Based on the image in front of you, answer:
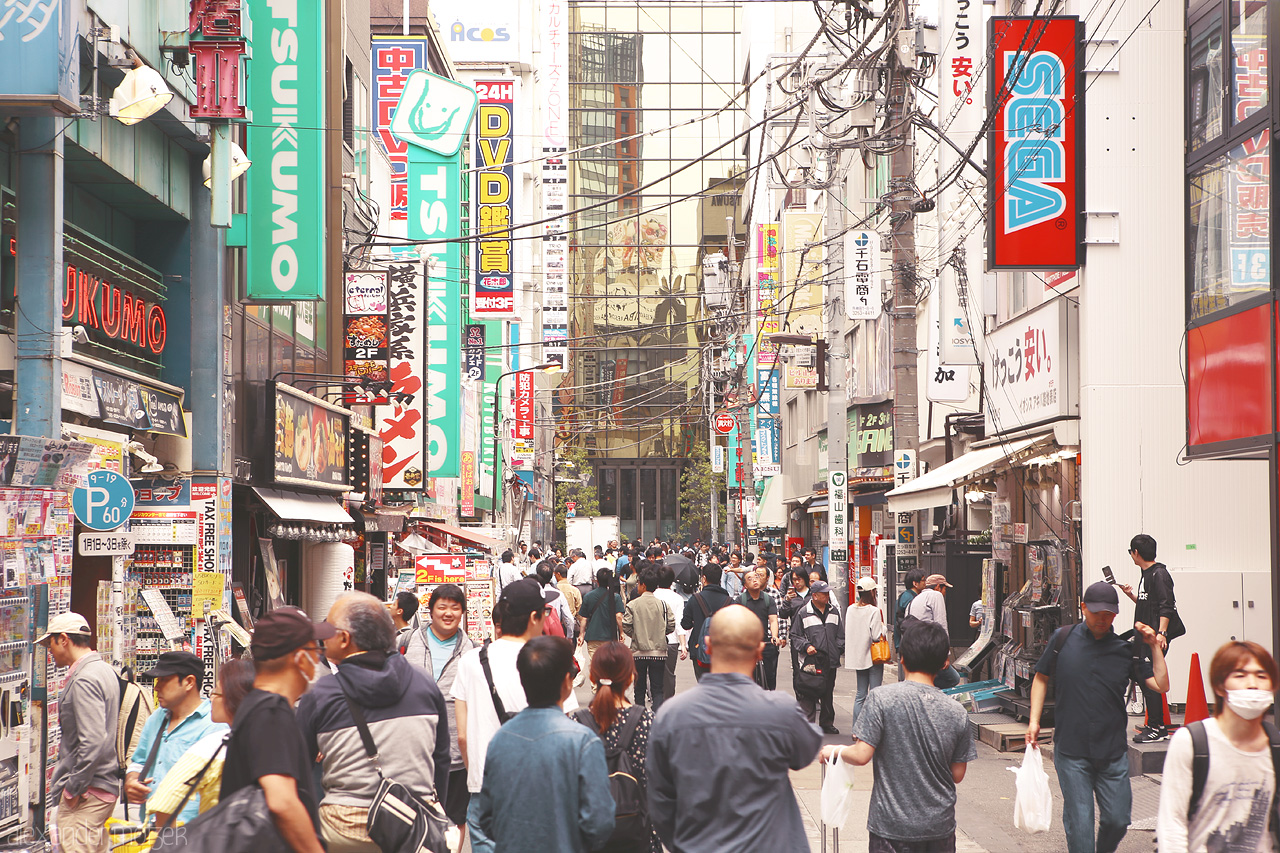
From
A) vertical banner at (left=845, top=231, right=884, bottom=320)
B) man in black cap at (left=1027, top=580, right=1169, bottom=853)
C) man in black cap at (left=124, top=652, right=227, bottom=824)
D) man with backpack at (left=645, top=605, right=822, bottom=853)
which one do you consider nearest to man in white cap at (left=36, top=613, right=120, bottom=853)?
man in black cap at (left=124, top=652, right=227, bottom=824)

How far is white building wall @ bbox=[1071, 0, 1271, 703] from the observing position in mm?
14734

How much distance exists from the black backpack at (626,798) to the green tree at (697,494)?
64992 mm

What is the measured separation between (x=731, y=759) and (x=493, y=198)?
26.6 meters

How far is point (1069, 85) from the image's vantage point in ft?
49.1

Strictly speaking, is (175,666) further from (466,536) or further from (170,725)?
(466,536)

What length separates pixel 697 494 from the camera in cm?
8038

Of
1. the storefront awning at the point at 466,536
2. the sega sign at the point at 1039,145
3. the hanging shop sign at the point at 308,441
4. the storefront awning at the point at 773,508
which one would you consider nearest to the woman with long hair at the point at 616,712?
the sega sign at the point at 1039,145

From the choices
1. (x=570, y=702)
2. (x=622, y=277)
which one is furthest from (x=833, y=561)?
(x=622, y=277)

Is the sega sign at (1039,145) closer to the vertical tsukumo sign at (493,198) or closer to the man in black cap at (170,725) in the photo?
the man in black cap at (170,725)

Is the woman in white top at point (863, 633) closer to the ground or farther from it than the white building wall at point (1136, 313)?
closer to the ground

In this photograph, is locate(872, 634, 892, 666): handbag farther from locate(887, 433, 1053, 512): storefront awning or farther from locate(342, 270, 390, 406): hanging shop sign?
Answer: locate(342, 270, 390, 406): hanging shop sign

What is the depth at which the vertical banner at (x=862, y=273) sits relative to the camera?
23141 mm

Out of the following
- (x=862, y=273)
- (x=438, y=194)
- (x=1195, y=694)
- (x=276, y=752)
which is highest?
(x=438, y=194)

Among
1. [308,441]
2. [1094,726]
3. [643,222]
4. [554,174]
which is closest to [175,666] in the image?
[1094,726]
